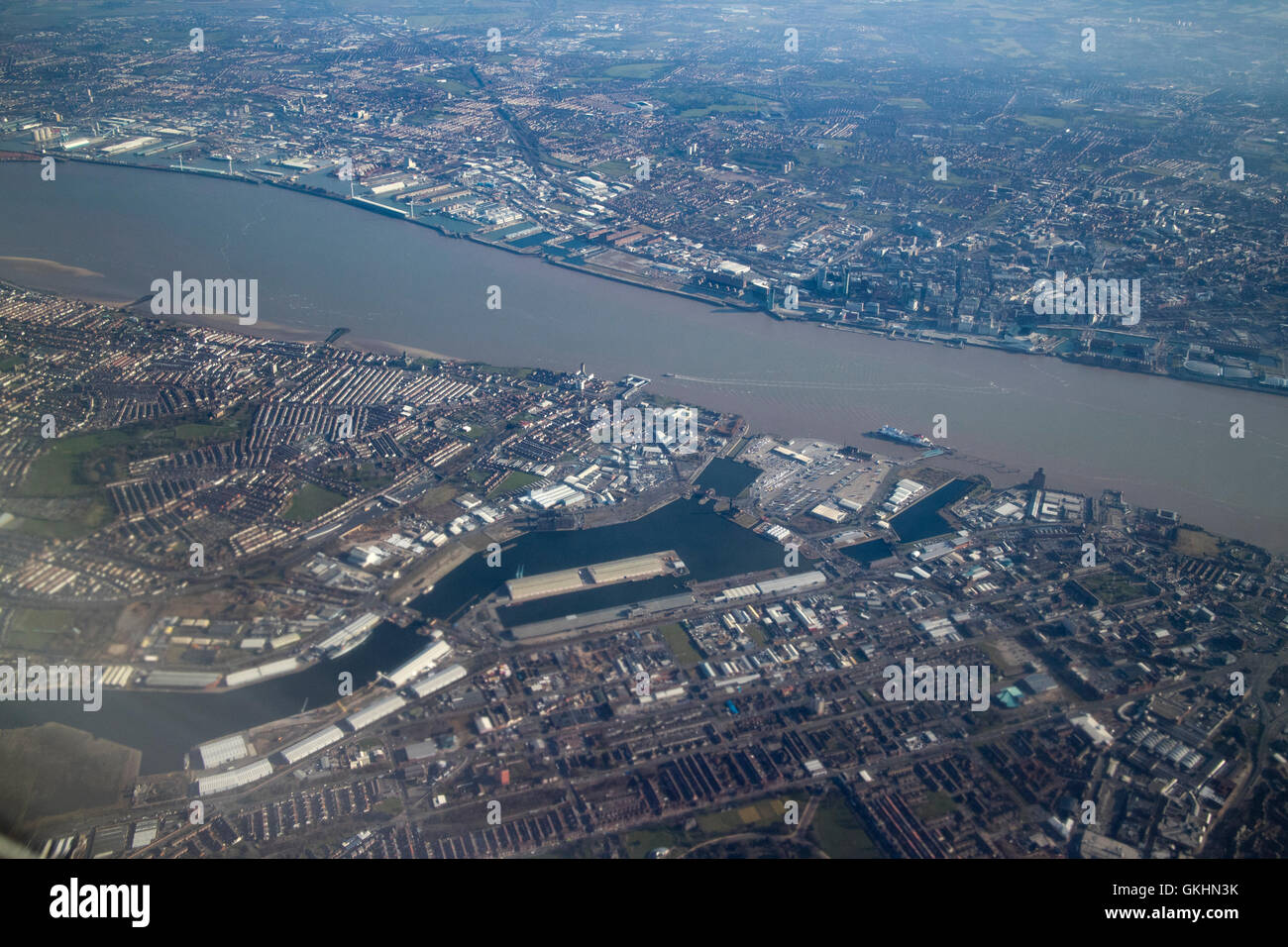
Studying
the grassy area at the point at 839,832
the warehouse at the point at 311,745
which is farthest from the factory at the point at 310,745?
the grassy area at the point at 839,832

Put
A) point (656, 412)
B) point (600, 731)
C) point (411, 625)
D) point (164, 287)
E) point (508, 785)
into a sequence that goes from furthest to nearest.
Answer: point (164, 287) < point (656, 412) < point (411, 625) < point (600, 731) < point (508, 785)

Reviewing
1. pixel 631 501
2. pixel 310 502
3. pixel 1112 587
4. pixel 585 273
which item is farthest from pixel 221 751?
pixel 585 273

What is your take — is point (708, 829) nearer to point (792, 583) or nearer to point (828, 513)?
point (792, 583)

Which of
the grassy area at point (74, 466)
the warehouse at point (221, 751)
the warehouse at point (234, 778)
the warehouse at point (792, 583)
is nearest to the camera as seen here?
the warehouse at point (234, 778)

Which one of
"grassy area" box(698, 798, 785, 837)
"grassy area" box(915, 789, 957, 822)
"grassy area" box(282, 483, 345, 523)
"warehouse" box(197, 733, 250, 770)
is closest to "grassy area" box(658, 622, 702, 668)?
"grassy area" box(698, 798, 785, 837)

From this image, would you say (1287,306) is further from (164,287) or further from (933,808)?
(164,287)

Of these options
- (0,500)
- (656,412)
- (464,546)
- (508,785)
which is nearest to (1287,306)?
(656,412)

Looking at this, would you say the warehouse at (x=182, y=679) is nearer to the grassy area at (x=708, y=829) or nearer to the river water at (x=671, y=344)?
the grassy area at (x=708, y=829)
